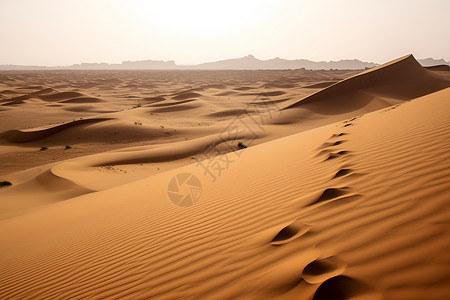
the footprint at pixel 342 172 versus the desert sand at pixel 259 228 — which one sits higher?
the footprint at pixel 342 172

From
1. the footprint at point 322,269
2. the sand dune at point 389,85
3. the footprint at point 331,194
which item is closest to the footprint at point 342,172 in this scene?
the footprint at point 331,194

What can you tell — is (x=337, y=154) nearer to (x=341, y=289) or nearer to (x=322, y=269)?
(x=322, y=269)

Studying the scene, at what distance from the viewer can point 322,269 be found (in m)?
1.78

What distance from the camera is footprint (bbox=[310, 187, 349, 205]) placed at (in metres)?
2.78

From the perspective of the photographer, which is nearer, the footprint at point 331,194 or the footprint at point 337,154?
the footprint at point 331,194

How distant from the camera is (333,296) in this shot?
155 centimetres

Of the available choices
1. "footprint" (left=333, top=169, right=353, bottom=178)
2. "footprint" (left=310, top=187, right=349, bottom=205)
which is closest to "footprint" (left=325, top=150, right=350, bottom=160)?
"footprint" (left=333, top=169, right=353, bottom=178)

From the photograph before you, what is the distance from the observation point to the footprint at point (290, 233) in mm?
2297

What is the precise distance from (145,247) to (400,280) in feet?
8.06

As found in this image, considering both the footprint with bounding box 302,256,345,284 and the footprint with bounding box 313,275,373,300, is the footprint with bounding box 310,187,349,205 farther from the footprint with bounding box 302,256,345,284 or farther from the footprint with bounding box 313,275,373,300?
the footprint with bounding box 313,275,373,300

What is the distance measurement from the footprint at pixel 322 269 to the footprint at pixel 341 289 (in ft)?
0.20

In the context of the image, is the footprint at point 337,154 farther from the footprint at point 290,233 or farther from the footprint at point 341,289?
the footprint at point 341,289

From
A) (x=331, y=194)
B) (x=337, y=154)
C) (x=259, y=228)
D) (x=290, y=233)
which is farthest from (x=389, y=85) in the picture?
(x=290, y=233)

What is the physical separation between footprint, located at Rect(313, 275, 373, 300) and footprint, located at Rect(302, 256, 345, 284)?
6 cm
